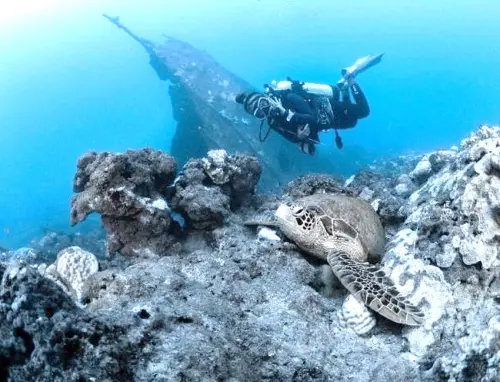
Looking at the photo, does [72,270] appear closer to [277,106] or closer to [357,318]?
[357,318]

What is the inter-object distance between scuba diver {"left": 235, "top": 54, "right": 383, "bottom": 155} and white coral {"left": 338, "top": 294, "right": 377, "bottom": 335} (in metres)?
5.37

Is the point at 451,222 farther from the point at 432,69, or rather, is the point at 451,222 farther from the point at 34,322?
the point at 432,69

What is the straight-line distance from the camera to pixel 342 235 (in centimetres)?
380

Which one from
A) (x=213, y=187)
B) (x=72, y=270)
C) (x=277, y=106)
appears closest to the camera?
(x=72, y=270)

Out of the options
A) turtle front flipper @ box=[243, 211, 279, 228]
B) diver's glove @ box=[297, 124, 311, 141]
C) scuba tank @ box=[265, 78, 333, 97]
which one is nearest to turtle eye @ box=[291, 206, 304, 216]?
turtle front flipper @ box=[243, 211, 279, 228]

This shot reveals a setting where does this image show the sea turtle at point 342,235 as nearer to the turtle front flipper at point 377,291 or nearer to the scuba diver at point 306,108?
the turtle front flipper at point 377,291

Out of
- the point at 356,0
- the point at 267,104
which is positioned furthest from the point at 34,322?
the point at 356,0

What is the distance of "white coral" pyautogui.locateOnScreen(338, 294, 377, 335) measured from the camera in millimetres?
2893

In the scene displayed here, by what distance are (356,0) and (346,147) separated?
125 metres

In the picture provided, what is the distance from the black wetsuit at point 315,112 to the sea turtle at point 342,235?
4031 mm

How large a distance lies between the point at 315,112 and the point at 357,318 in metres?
6.59

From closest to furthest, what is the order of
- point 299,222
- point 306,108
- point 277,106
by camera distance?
point 299,222, point 277,106, point 306,108

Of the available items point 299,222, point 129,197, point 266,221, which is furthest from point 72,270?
point 299,222

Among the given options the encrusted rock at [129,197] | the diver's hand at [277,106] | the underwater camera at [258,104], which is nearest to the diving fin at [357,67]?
the diver's hand at [277,106]
